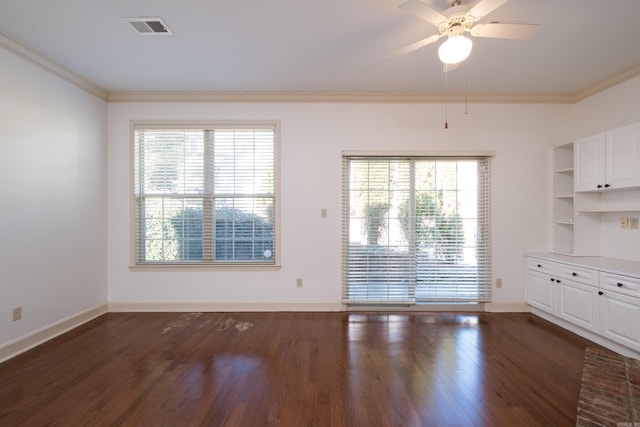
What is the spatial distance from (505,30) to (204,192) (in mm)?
3580

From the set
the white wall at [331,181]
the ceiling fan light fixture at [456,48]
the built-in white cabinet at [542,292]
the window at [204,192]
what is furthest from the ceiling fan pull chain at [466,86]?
the window at [204,192]

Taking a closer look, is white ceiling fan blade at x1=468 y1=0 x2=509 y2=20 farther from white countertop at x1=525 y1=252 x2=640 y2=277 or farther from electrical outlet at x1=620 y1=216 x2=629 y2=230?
electrical outlet at x1=620 y1=216 x2=629 y2=230

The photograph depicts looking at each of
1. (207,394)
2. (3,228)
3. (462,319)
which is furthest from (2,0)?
(462,319)

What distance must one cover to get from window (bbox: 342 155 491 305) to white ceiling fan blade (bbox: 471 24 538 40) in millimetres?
1837

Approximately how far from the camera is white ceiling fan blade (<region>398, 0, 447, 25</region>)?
70.9 inches

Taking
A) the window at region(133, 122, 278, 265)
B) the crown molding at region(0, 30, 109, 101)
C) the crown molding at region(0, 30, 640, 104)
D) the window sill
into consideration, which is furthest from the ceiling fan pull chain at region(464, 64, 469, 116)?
the crown molding at region(0, 30, 109, 101)

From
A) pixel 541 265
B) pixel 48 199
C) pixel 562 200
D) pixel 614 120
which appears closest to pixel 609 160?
pixel 614 120

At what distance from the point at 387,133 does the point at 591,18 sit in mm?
2065

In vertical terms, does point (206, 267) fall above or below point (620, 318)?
above

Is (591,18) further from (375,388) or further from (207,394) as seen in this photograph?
(207,394)

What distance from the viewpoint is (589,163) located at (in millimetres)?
3232

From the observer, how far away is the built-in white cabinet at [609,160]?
2801 mm

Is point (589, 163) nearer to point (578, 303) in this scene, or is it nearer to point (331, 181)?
point (578, 303)

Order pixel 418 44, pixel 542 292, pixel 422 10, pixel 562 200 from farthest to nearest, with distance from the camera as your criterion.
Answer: pixel 562 200 → pixel 542 292 → pixel 418 44 → pixel 422 10
